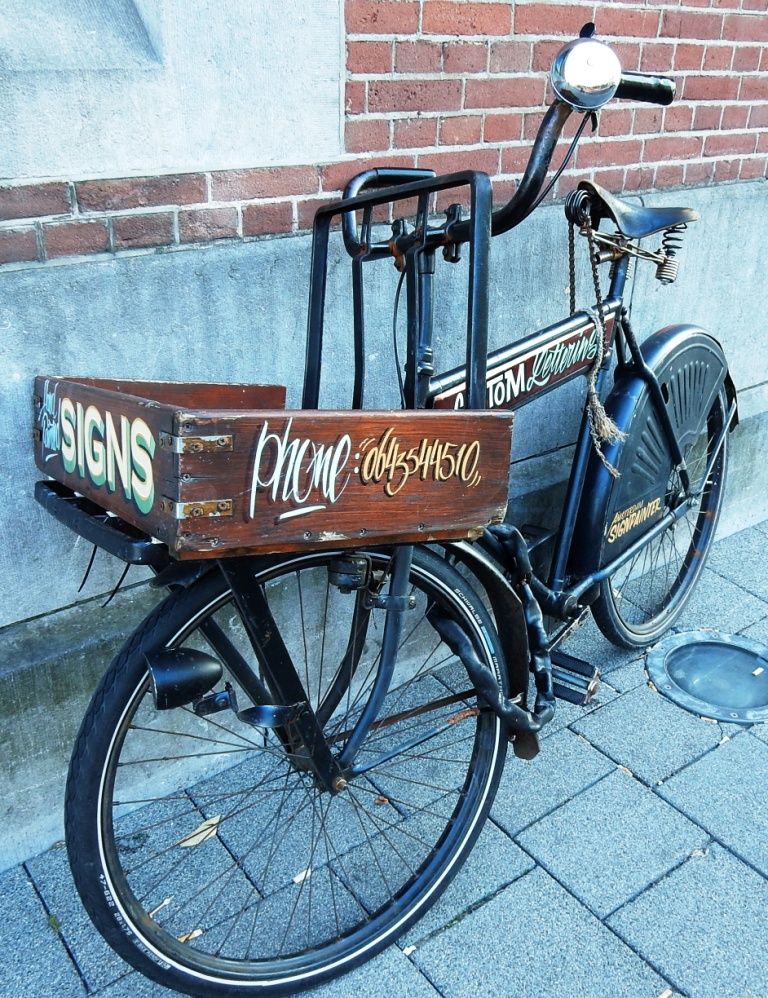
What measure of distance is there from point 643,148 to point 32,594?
253 centimetres

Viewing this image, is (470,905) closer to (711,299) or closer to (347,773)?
(347,773)

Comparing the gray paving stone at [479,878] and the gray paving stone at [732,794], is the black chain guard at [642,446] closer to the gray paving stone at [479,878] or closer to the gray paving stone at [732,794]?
the gray paving stone at [732,794]

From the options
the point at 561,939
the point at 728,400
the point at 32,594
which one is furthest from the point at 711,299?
the point at 32,594

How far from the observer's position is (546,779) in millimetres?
2637

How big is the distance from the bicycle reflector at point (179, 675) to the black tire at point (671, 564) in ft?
5.21

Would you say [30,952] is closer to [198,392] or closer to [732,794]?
[198,392]

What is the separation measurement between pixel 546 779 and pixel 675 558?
156 cm

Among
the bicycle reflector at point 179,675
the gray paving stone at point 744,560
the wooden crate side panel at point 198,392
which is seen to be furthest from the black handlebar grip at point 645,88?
the gray paving stone at point 744,560

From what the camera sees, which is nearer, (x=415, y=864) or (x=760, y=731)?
(x=415, y=864)

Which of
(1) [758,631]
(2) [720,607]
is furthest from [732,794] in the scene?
(2) [720,607]

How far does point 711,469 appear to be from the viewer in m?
3.52

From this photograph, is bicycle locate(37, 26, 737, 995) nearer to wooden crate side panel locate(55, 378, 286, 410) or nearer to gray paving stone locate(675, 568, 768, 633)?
wooden crate side panel locate(55, 378, 286, 410)

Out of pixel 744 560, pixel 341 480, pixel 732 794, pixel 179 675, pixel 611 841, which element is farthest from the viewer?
pixel 744 560

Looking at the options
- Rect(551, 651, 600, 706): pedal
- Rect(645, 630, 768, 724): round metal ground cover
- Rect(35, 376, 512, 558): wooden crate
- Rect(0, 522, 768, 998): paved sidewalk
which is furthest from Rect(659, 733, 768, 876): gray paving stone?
Rect(35, 376, 512, 558): wooden crate
